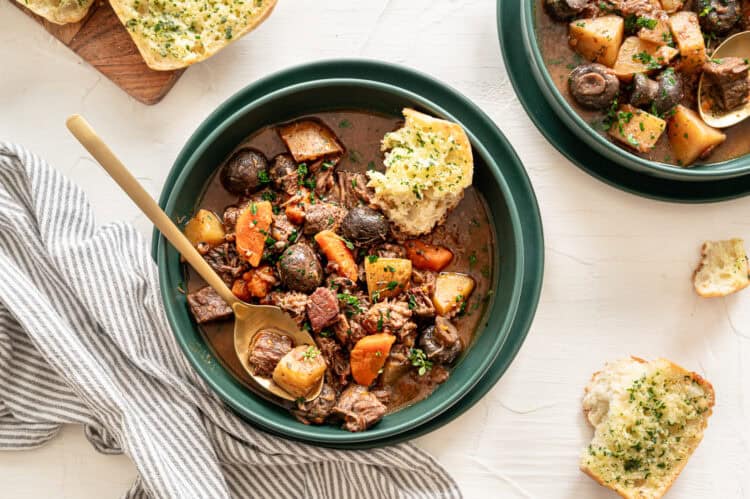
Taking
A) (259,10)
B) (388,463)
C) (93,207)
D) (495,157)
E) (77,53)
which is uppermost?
(77,53)

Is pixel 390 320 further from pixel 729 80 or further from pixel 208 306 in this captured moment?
pixel 729 80

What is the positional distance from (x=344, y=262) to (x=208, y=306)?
71 cm

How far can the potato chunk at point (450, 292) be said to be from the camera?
3457 millimetres

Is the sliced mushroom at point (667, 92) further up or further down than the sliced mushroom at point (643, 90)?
further down

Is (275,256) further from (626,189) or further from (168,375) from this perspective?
(626,189)

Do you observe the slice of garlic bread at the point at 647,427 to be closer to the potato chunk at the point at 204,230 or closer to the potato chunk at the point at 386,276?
the potato chunk at the point at 386,276

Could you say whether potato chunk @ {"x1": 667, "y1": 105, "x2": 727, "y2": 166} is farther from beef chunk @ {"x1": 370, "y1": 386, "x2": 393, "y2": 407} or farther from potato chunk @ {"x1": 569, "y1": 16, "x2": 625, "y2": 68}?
beef chunk @ {"x1": 370, "y1": 386, "x2": 393, "y2": 407}

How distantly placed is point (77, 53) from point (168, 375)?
1.82 metres

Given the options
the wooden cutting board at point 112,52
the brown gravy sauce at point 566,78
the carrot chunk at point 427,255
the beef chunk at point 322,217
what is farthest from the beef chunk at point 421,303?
the wooden cutting board at point 112,52

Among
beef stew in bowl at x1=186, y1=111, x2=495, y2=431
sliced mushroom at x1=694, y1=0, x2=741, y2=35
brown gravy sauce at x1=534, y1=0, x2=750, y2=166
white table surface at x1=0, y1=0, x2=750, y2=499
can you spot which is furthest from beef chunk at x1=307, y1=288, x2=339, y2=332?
sliced mushroom at x1=694, y1=0, x2=741, y2=35

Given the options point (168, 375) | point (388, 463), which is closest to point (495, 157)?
point (388, 463)

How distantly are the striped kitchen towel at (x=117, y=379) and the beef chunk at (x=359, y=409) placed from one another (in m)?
0.31

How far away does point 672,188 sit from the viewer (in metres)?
3.70

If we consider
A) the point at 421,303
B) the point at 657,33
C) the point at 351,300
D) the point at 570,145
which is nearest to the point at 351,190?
the point at 351,300
